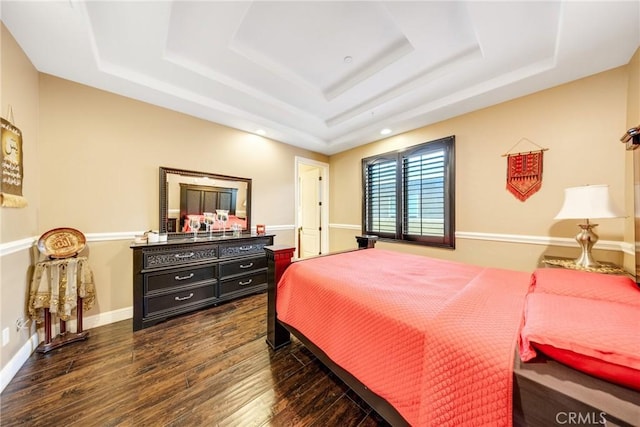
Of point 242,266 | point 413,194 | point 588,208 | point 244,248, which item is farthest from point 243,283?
point 588,208

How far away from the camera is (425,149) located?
10.8ft

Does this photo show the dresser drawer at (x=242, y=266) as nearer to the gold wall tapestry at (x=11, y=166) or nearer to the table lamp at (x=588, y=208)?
the gold wall tapestry at (x=11, y=166)

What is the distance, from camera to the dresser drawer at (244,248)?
2.89 m

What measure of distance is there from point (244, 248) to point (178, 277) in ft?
2.73

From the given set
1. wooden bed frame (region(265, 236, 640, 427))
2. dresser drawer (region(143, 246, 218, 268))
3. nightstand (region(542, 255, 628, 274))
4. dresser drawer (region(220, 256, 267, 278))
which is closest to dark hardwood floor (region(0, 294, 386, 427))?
dresser drawer (region(143, 246, 218, 268))

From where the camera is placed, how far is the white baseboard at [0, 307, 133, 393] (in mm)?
1530

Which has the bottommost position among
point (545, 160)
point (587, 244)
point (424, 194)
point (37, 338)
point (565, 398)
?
point (37, 338)

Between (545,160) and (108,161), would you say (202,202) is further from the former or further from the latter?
(545,160)

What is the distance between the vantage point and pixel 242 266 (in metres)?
3.04

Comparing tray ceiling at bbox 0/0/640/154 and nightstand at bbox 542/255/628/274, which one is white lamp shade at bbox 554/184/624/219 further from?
tray ceiling at bbox 0/0/640/154

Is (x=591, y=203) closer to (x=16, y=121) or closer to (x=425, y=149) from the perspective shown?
(x=425, y=149)

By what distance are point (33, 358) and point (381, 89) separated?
13.8ft

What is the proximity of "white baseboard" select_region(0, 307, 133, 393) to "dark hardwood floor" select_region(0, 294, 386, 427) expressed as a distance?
5 centimetres

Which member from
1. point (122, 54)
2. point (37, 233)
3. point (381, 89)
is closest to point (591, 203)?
point (381, 89)
